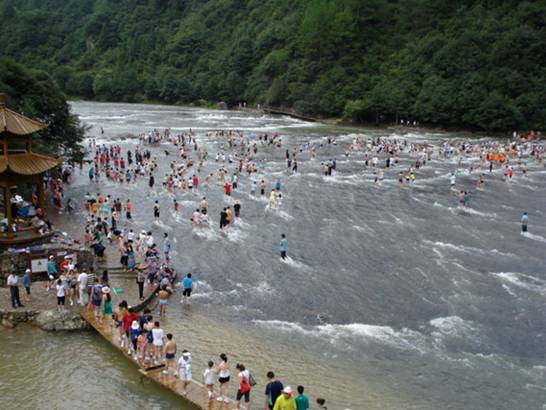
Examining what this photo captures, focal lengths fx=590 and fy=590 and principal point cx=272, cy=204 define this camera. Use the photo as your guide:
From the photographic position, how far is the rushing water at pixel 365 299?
55.1 ft

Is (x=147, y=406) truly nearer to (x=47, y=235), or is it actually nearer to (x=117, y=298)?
(x=117, y=298)

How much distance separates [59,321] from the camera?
62.8ft

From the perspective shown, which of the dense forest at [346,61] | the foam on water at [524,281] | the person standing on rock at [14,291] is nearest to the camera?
the person standing on rock at [14,291]

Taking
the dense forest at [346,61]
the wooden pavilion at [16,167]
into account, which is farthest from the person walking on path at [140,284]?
the dense forest at [346,61]

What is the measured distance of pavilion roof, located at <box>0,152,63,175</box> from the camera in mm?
23281

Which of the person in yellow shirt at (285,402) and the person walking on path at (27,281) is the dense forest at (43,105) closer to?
the person walking on path at (27,281)

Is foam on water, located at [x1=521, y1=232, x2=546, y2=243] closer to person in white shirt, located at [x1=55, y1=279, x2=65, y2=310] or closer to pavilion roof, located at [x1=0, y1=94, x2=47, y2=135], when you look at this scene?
person in white shirt, located at [x1=55, y1=279, x2=65, y2=310]

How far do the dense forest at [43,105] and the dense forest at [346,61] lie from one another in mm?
50072

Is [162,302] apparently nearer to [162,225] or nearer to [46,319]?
[46,319]

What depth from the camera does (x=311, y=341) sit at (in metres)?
19.3

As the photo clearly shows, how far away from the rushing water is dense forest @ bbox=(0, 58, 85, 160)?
3453 millimetres

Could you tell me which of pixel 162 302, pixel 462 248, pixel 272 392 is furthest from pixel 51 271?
pixel 462 248

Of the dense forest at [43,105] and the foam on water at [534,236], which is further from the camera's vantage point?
the dense forest at [43,105]

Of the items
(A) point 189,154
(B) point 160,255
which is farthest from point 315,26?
(B) point 160,255
